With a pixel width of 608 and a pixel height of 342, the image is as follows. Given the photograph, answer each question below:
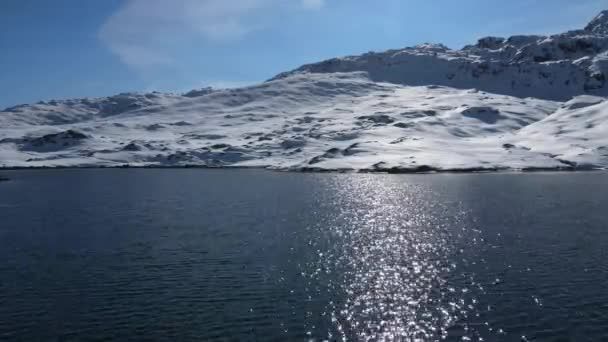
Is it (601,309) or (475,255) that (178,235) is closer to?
(475,255)

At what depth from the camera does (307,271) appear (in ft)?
167

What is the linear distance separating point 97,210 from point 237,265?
175 ft

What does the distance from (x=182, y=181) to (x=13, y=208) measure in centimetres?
6614

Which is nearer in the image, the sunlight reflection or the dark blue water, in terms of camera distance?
the dark blue water

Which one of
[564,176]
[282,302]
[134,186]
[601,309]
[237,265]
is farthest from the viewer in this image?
[564,176]

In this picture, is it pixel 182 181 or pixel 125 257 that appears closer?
pixel 125 257

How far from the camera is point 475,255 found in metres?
57.1

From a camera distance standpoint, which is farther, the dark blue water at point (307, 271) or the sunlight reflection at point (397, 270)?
the sunlight reflection at point (397, 270)

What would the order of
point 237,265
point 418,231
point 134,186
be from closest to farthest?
point 237,265 → point 418,231 → point 134,186

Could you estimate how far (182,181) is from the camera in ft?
535

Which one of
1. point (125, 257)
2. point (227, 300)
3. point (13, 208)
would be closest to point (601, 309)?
point (227, 300)

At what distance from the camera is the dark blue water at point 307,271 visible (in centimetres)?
3634

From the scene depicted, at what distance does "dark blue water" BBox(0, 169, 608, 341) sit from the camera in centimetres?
3634

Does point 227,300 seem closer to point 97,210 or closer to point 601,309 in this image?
point 601,309
